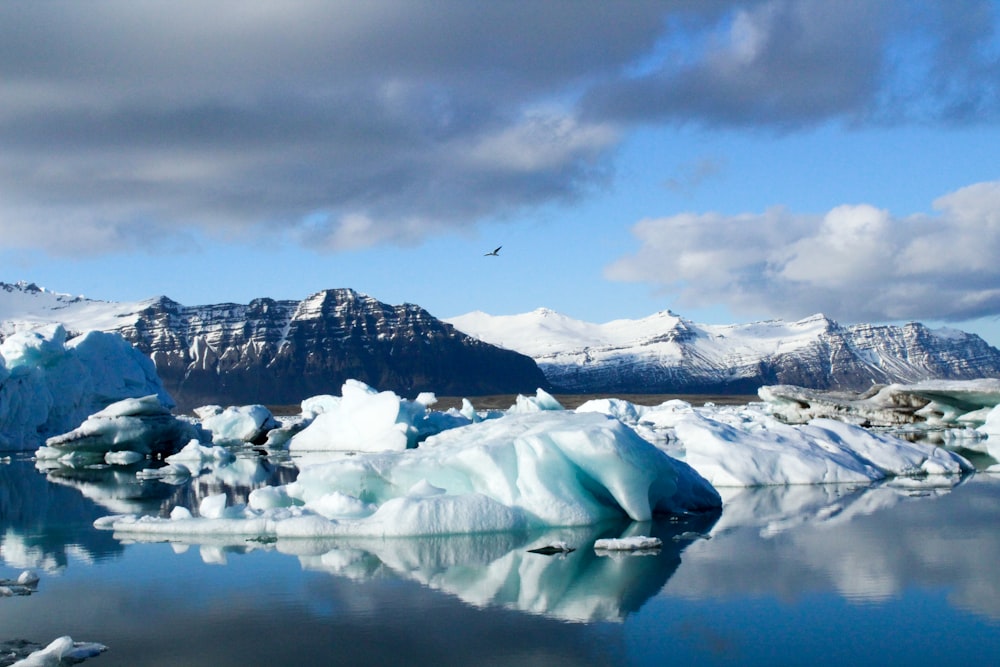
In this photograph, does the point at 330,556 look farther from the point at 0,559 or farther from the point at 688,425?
the point at 688,425

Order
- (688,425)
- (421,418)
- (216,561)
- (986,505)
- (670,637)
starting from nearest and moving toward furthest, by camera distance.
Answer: (670,637) → (216,561) → (986,505) → (688,425) → (421,418)

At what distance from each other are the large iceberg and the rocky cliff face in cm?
13022

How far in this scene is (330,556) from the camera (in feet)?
37.0

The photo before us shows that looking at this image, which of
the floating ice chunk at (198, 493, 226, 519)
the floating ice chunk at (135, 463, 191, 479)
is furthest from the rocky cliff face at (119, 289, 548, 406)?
the floating ice chunk at (198, 493, 226, 519)

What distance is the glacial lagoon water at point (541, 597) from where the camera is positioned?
24.0 feet

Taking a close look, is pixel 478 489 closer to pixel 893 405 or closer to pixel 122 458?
pixel 122 458

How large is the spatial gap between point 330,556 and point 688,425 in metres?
9.77

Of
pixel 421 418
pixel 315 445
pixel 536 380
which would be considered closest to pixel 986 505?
pixel 421 418

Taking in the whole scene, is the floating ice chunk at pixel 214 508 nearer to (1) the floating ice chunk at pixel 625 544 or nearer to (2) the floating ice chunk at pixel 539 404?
(1) the floating ice chunk at pixel 625 544

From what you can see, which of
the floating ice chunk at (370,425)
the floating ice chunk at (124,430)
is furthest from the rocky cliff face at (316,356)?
the floating ice chunk at (124,430)

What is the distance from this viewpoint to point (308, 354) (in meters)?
189

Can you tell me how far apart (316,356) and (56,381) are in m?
151

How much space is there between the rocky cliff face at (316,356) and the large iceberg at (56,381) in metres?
130

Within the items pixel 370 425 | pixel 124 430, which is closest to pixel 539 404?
pixel 370 425
